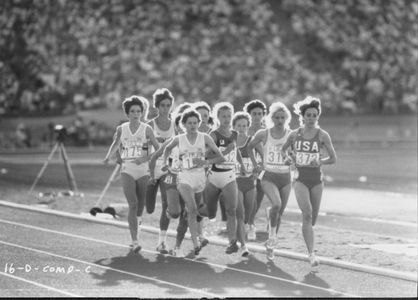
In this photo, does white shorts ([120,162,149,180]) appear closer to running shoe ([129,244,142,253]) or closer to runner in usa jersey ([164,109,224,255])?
runner in usa jersey ([164,109,224,255])

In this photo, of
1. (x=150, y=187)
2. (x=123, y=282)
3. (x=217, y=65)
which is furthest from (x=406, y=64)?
(x=123, y=282)

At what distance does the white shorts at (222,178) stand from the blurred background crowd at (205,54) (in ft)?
87.0

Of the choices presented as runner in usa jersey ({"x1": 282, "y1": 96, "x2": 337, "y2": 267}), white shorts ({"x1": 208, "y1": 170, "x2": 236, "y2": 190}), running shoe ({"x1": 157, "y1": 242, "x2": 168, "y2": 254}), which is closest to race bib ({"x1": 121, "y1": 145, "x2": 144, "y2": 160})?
white shorts ({"x1": 208, "y1": 170, "x2": 236, "y2": 190})

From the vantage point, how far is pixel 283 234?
51.4 ft

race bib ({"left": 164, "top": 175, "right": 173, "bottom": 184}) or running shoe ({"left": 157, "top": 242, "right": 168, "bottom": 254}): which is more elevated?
race bib ({"left": 164, "top": 175, "right": 173, "bottom": 184})

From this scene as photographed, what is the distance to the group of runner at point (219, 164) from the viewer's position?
12.3m

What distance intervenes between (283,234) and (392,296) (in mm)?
5732

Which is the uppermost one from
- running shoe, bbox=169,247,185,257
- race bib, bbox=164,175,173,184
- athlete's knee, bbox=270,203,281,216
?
race bib, bbox=164,175,173,184

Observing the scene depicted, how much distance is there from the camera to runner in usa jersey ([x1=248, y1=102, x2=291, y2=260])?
42.5 feet

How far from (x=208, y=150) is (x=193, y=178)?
0.39 m

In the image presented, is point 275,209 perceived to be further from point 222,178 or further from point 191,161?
point 191,161

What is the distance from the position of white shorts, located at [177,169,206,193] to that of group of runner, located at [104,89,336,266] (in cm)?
1

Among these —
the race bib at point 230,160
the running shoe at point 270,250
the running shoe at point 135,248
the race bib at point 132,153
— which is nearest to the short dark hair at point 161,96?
the race bib at point 132,153

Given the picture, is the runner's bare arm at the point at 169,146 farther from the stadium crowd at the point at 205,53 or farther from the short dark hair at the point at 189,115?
the stadium crowd at the point at 205,53
